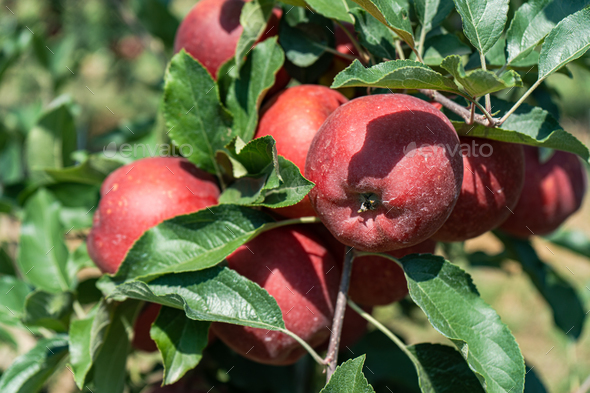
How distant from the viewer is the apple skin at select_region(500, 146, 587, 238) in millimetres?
1129

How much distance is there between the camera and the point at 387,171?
649mm

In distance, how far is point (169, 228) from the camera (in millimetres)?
799

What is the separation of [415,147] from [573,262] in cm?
364

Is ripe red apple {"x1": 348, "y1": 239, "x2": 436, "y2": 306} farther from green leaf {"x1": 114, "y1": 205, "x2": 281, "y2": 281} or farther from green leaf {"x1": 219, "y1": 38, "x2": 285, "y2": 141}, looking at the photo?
green leaf {"x1": 219, "y1": 38, "x2": 285, "y2": 141}

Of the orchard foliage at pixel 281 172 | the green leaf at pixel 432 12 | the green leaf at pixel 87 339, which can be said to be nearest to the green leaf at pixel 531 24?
the orchard foliage at pixel 281 172

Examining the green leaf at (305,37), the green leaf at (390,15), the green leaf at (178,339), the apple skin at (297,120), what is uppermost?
the green leaf at (390,15)

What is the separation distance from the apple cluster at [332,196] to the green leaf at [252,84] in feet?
0.11

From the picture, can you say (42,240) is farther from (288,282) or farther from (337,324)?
(337,324)

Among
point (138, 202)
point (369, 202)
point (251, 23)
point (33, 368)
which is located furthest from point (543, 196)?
point (33, 368)

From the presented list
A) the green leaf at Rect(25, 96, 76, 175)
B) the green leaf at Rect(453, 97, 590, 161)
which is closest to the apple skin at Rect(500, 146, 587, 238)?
the green leaf at Rect(453, 97, 590, 161)

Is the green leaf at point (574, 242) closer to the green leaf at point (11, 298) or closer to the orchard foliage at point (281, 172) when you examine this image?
the orchard foliage at point (281, 172)

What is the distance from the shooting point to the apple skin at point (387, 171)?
0.65 meters

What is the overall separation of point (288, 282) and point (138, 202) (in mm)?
307

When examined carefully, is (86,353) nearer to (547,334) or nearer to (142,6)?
(142,6)
